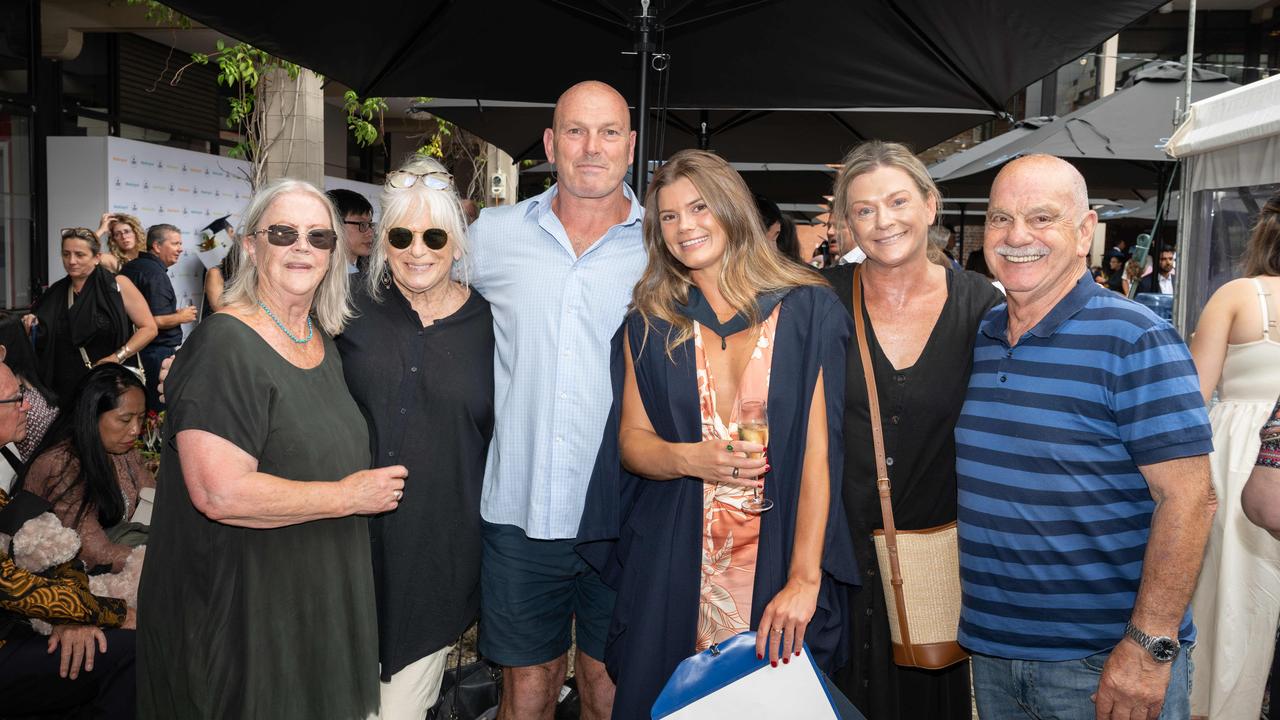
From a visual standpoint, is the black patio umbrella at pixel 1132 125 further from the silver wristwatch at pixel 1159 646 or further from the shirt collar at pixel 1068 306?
the silver wristwatch at pixel 1159 646

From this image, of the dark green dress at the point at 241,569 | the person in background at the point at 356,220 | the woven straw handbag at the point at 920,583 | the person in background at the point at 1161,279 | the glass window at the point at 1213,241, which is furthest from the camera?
the person in background at the point at 1161,279

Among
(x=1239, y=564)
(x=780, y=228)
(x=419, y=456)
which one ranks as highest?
(x=780, y=228)

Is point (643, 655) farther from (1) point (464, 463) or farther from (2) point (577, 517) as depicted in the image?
(1) point (464, 463)

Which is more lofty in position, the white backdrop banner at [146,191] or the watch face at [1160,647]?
the white backdrop banner at [146,191]

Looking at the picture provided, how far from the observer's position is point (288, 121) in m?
9.87

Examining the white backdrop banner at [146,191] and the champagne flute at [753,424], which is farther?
the white backdrop banner at [146,191]

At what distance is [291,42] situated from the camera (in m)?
3.70

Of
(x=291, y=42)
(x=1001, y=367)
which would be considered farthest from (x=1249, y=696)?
(x=291, y=42)

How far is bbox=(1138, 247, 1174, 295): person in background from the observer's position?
9305 mm

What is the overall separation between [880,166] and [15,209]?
8.85m

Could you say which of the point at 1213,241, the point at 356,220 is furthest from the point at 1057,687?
the point at 1213,241

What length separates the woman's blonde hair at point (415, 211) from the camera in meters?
2.60

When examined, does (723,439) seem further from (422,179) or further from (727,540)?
(422,179)

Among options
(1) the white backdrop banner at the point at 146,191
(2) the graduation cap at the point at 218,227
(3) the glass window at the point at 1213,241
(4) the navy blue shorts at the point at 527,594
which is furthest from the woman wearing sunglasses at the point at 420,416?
(2) the graduation cap at the point at 218,227
